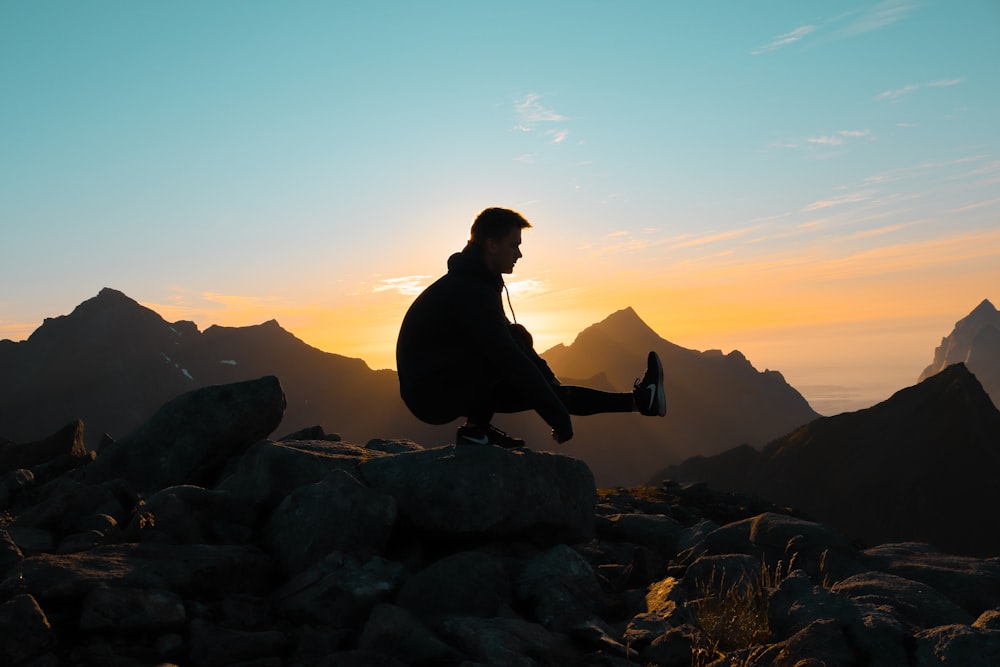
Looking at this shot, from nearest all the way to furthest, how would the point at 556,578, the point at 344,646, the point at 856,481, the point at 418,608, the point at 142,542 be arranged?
the point at 344,646 → the point at 418,608 → the point at 556,578 → the point at 142,542 → the point at 856,481

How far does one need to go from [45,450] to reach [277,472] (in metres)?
9.89

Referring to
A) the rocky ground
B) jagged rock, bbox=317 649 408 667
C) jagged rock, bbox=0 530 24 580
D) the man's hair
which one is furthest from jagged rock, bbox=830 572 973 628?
jagged rock, bbox=0 530 24 580

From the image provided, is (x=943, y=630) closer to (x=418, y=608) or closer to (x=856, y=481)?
(x=418, y=608)

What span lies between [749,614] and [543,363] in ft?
12.9

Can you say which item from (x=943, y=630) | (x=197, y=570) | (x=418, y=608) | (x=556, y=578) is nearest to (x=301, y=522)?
(x=197, y=570)

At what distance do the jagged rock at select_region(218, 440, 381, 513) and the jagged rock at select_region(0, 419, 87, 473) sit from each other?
830 centimetres

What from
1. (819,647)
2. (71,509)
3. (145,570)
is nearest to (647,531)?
(819,647)

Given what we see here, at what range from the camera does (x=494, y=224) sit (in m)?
8.16

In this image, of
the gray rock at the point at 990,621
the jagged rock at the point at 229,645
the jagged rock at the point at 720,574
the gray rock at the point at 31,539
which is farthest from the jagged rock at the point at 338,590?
the gray rock at the point at 990,621

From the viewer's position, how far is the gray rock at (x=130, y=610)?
16.9ft

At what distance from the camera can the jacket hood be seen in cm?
798

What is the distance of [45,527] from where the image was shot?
303 inches

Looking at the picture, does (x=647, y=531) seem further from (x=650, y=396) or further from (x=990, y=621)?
(x=990, y=621)

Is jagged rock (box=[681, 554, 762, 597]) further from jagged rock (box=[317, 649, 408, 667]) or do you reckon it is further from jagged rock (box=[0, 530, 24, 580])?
jagged rock (box=[0, 530, 24, 580])
